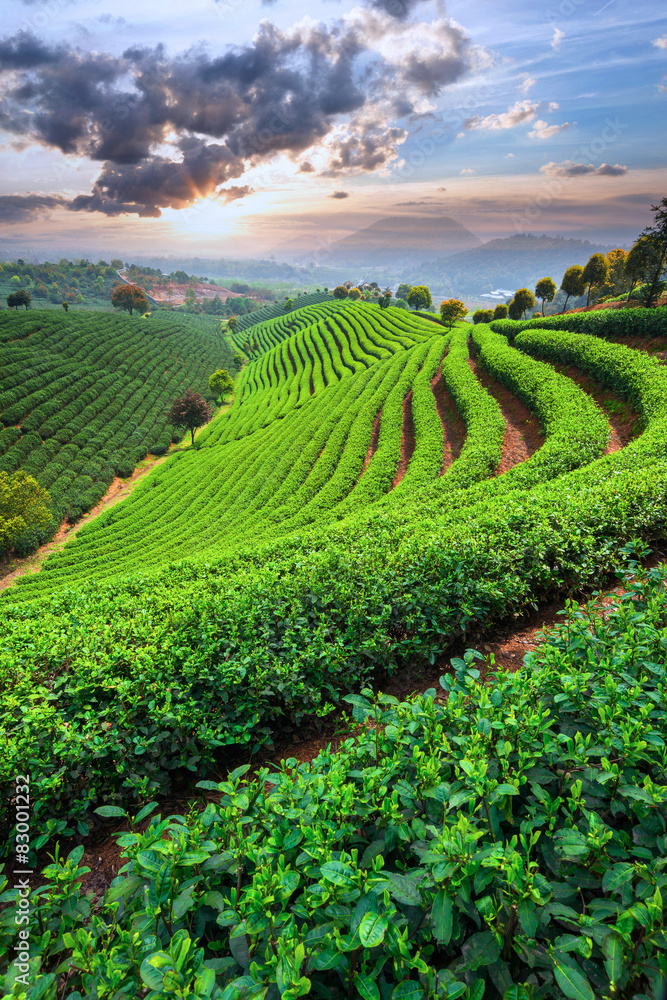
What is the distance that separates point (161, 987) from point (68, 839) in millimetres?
3316

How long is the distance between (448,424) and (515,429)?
426 cm

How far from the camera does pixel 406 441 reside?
24438mm

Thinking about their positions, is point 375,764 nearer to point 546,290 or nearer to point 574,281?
point 574,281

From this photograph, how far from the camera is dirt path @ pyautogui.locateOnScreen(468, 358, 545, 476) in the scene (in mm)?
18109

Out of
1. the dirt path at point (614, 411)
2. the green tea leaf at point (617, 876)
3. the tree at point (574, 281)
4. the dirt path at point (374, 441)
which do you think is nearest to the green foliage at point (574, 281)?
the tree at point (574, 281)

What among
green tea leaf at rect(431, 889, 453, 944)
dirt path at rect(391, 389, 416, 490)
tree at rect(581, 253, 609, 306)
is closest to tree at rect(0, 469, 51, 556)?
dirt path at rect(391, 389, 416, 490)

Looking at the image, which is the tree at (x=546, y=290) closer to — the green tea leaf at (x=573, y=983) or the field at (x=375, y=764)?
the field at (x=375, y=764)

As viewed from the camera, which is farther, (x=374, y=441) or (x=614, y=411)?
(x=374, y=441)

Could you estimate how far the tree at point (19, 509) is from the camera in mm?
36594

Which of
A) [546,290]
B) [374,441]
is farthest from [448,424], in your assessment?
[546,290]

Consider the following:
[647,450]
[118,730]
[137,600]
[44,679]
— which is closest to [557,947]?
[118,730]

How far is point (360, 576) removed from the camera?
602 cm

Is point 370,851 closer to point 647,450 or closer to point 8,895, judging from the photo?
point 8,895

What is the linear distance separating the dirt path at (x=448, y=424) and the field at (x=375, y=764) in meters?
8.76
